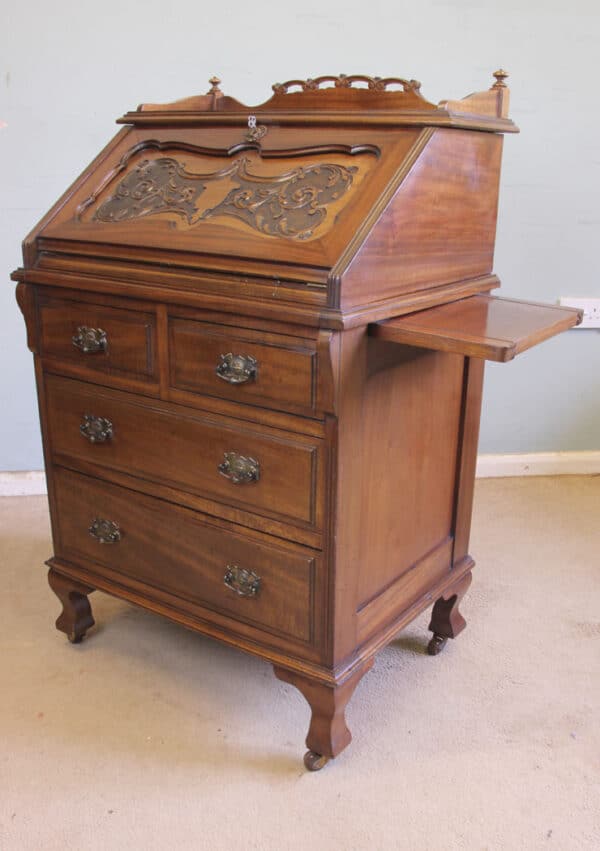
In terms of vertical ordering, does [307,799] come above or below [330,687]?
below

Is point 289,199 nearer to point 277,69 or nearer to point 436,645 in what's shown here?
point 436,645

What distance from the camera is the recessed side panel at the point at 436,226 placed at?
141 centimetres

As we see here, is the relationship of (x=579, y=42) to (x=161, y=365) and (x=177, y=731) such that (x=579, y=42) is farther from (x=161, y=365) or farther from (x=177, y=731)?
(x=177, y=731)

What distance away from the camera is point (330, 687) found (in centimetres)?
158

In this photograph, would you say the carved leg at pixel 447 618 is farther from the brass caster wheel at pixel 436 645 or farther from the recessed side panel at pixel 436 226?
the recessed side panel at pixel 436 226

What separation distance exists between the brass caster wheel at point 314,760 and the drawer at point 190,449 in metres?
0.51

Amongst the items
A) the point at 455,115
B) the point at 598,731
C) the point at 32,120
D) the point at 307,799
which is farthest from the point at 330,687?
the point at 32,120

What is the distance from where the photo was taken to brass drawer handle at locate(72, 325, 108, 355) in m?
1.71

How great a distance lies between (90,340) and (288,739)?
3.10ft

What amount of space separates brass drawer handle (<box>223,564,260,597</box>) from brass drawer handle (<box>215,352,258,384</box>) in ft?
1.30

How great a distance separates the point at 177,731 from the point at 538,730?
781 millimetres

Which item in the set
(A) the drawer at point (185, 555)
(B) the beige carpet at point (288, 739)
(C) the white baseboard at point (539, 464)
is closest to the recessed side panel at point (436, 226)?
(A) the drawer at point (185, 555)

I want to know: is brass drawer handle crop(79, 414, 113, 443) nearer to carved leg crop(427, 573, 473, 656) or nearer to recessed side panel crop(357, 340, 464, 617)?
recessed side panel crop(357, 340, 464, 617)

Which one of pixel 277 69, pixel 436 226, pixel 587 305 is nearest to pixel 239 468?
pixel 436 226
